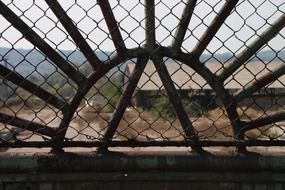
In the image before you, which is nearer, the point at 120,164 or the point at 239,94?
the point at 120,164

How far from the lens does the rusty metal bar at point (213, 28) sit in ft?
6.63

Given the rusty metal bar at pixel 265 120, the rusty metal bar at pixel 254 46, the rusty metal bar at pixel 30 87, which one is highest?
the rusty metal bar at pixel 254 46

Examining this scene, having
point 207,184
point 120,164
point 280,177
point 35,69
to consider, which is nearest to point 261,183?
point 280,177

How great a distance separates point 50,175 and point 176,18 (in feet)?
2.84

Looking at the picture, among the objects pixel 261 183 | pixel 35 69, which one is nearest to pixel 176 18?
pixel 35 69

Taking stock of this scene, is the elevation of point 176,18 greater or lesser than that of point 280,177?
greater

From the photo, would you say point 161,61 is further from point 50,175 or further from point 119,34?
point 50,175

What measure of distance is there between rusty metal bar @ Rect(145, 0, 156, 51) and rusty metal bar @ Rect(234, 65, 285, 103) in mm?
460

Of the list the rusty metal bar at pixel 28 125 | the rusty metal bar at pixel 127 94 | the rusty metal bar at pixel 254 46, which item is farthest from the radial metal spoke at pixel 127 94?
the rusty metal bar at pixel 254 46

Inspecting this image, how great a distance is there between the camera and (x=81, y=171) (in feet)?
6.25

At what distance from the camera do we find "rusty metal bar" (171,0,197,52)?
2014mm

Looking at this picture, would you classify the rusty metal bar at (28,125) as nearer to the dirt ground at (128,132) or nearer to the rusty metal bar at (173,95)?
the dirt ground at (128,132)

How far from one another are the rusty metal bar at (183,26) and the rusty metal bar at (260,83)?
0.36 meters

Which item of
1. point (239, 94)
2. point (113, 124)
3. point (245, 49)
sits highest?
point (245, 49)
